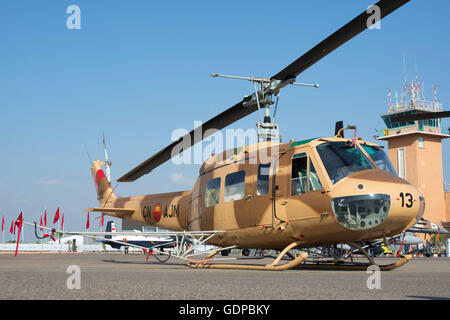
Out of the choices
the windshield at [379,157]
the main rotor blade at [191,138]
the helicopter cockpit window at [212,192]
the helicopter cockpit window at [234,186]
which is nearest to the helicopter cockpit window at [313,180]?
the windshield at [379,157]

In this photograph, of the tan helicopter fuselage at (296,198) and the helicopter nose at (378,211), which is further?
the tan helicopter fuselage at (296,198)

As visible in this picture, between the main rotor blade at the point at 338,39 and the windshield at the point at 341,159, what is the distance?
167cm

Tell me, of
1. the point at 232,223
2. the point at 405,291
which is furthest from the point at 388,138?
the point at 405,291

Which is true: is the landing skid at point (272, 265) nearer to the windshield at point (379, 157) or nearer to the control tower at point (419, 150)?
the windshield at point (379, 157)

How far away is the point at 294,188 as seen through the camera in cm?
1043

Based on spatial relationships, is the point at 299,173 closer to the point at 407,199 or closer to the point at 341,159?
the point at 341,159

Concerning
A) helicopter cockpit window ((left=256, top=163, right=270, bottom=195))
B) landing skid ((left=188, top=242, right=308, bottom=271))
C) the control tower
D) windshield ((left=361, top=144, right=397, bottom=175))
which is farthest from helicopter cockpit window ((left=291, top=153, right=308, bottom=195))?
the control tower

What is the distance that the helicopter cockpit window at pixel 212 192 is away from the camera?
1263 cm

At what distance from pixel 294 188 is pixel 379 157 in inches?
74.3

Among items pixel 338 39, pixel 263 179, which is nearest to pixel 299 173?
pixel 263 179

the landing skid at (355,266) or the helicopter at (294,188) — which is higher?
the helicopter at (294,188)

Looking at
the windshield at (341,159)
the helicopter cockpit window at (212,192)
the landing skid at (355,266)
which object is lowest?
the landing skid at (355,266)
